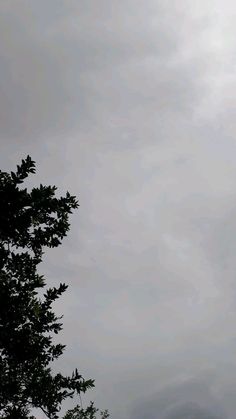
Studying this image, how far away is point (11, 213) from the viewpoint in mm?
13023

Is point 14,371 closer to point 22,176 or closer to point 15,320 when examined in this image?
point 15,320

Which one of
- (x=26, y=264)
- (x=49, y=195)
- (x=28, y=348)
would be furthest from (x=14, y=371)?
(x=49, y=195)

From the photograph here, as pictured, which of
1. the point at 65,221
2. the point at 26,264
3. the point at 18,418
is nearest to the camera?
the point at 18,418

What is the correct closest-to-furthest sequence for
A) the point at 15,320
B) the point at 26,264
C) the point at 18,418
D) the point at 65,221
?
the point at 18,418
the point at 15,320
the point at 26,264
the point at 65,221

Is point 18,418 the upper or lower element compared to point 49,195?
lower

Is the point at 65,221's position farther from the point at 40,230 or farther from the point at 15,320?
the point at 15,320

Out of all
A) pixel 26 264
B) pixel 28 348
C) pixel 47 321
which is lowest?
pixel 28 348

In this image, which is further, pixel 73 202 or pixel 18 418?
pixel 73 202

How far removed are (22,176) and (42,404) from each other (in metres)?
8.08

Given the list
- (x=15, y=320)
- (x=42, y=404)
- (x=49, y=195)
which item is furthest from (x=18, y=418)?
(x=49, y=195)

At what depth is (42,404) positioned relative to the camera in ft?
41.4

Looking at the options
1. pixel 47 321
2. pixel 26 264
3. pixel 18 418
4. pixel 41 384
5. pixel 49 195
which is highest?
pixel 49 195

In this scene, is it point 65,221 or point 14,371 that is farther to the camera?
point 65,221

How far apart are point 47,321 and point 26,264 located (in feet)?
7.44
